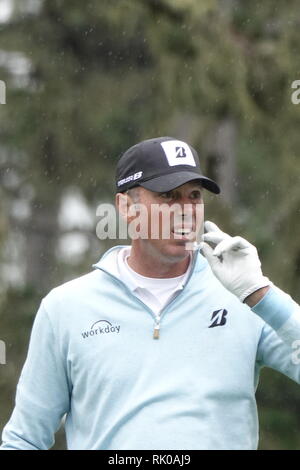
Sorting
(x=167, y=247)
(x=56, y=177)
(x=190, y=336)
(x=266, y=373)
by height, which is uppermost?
(x=56, y=177)

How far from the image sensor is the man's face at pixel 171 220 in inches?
151

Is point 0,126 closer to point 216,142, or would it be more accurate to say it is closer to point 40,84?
point 40,84

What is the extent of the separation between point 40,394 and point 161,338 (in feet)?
1.38

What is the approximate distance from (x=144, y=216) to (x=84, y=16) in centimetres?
747

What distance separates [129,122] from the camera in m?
12.1

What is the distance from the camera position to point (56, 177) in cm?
1184

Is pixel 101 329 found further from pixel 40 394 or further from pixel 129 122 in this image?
pixel 129 122

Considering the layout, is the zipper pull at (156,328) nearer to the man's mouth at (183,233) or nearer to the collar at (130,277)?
the collar at (130,277)

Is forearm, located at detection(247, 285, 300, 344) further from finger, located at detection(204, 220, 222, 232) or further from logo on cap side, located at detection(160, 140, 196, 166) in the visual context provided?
logo on cap side, located at detection(160, 140, 196, 166)

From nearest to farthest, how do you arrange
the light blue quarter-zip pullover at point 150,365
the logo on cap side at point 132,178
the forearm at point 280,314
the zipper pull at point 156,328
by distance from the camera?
the forearm at point 280,314, the light blue quarter-zip pullover at point 150,365, the zipper pull at point 156,328, the logo on cap side at point 132,178

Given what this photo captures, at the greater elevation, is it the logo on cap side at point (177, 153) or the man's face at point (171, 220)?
Answer: the logo on cap side at point (177, 153)

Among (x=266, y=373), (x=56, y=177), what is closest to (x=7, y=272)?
(x=56, y=177)

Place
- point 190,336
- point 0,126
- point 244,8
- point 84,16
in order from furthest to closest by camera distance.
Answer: point 0,126 → point 84,16 → point 244,8 → point 190,336

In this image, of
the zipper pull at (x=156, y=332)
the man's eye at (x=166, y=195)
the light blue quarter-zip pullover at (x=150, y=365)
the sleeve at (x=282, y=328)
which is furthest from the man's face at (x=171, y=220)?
the sleeve at (x=282, y=328)
